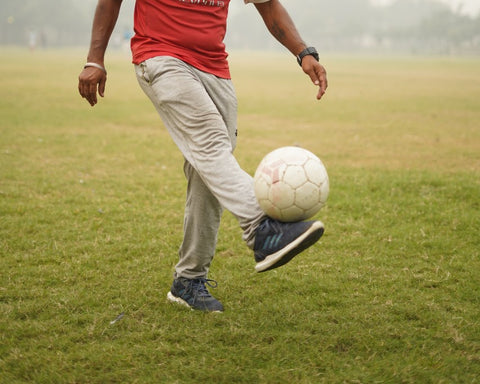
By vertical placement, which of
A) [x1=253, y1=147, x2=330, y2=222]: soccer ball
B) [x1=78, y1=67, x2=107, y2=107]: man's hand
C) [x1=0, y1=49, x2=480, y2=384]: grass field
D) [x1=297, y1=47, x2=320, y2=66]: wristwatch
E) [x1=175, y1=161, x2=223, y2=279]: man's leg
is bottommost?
[x1=0, y1=49, x2=480, y2=384]: grass field

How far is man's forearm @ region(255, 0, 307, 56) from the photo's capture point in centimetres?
385

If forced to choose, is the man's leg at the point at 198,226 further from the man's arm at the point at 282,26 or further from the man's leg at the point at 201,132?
the man's arm at the point at 282,26

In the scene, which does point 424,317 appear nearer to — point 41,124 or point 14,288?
point 14,288

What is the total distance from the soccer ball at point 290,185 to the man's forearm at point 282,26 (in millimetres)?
1127

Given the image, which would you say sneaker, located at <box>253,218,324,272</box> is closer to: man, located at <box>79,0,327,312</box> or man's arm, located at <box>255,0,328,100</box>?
man, located at <box>79,0,327,312</box>

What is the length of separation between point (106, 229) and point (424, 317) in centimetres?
334

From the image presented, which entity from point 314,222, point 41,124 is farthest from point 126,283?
point 41,124

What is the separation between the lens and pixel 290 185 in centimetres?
286

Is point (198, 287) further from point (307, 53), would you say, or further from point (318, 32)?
point (318, 32)

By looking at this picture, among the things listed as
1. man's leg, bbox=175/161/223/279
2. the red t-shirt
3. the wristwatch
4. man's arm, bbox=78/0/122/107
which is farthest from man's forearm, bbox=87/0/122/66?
the wristwatch

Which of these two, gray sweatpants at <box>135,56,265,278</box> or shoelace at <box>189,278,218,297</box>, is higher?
gray sweatpants at <box>135,56,265,278</box>

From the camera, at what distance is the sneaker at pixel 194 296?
12.5 feet

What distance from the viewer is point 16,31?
110438 mm

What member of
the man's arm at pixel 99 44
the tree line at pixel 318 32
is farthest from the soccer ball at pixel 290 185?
the tree line at pixel 318 32
